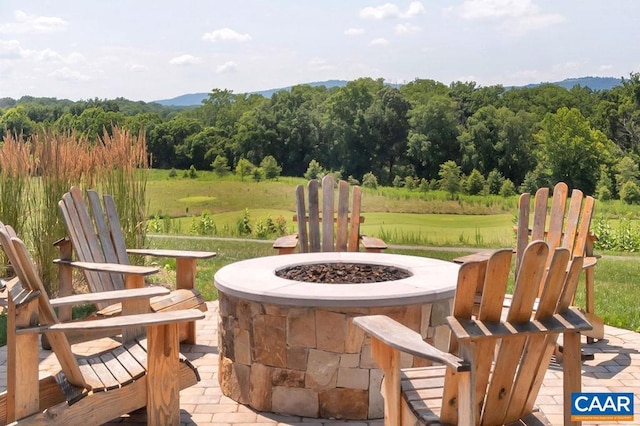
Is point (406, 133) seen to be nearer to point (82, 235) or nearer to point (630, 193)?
point (630, 193)

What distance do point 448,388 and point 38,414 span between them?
154cm

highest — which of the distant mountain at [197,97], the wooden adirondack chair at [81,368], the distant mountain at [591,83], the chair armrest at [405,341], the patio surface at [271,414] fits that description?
the distant mountain at [591,83]

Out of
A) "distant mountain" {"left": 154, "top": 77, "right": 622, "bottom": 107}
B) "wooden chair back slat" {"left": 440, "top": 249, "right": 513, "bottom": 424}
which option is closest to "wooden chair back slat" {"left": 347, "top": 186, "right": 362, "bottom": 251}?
"wooden chair back slat" {"left": 440, "top": 249, "right": 513, "bottom": 424}

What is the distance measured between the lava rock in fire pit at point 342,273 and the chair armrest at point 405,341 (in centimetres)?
137

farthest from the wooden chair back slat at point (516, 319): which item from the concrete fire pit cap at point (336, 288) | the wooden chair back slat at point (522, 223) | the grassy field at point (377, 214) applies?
the grassy field at point (377, 214)

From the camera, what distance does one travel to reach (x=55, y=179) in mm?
5516

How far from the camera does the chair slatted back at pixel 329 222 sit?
17.8 feet

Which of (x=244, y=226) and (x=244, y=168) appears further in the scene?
(x=244, y=168)

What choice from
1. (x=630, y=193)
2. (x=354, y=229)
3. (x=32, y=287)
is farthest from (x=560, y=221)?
(x=630, y=193)

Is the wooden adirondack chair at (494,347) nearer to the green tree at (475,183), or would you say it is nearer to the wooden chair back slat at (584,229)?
the wooden chair back slat at (584,229)

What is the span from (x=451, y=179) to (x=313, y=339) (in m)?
11.0

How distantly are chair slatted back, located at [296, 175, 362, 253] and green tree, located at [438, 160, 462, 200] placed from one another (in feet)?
27.6

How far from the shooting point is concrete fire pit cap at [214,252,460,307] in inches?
123

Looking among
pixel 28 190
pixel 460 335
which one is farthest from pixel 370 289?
pixel 28 190
